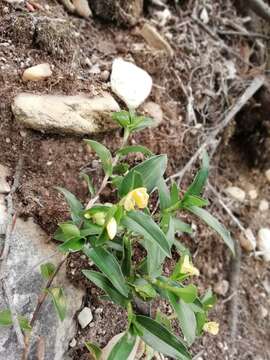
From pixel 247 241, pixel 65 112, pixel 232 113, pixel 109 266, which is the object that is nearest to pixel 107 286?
pixel 109 266

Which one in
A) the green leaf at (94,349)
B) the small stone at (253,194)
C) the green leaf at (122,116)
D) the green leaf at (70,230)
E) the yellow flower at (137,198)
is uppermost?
the yellow flower at (137,198)

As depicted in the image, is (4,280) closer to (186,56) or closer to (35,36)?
(35,36)

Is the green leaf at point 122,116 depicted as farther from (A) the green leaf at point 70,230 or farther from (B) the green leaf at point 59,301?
(B) the green leaf at point 59,301

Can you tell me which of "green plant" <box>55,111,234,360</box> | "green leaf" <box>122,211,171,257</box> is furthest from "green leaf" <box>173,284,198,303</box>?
"green leaf" <box>122,211,171,257</box>

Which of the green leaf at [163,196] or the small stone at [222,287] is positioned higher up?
the green leaf at [163,196]

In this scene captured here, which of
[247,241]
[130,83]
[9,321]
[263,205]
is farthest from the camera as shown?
[263,205]

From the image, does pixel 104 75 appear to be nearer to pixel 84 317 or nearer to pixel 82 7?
pixel 82 7

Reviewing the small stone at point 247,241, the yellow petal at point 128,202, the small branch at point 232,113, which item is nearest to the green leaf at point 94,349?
the yellow petal at point 128,202
